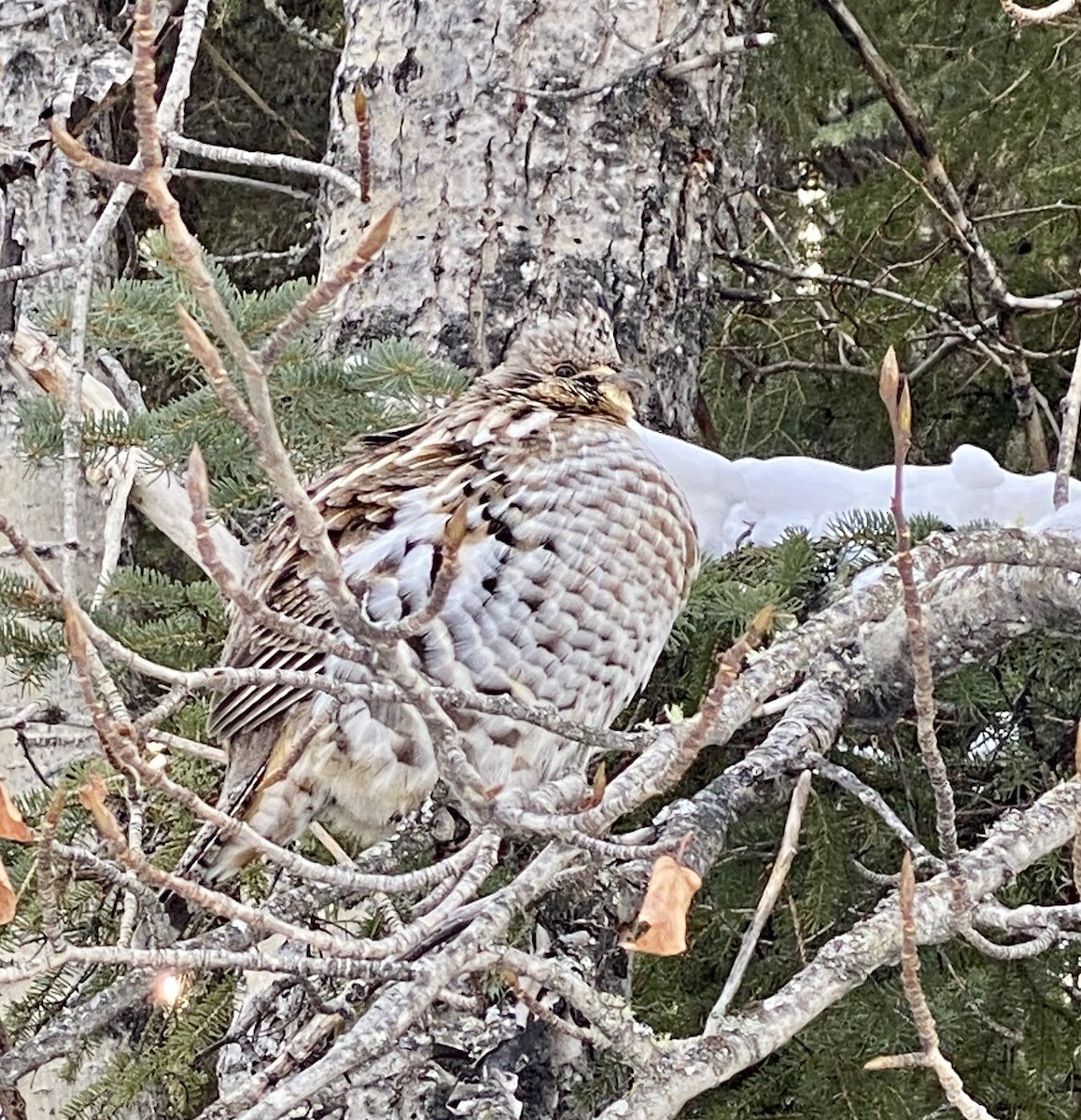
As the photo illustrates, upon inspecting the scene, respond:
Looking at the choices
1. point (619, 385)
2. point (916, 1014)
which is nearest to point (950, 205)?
point (619, 385)

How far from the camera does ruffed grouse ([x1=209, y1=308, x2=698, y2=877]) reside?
2391mm

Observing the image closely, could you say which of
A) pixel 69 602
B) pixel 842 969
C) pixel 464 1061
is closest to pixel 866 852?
pixel 464 1061

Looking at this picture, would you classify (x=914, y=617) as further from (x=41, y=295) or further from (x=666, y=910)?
(x=41, y=295)

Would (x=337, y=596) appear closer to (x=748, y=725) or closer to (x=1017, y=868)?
(x=1017, y=868)

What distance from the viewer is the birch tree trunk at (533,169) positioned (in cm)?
308

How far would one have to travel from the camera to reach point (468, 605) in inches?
93.4

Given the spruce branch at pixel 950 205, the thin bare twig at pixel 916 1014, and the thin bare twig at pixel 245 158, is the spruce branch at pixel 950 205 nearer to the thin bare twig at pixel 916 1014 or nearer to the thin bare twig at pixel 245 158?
the thin bare twig at pixel 245 158

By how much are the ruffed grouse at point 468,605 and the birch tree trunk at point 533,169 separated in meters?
0.57

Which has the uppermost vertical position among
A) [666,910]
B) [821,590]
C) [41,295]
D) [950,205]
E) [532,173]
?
[532,173]

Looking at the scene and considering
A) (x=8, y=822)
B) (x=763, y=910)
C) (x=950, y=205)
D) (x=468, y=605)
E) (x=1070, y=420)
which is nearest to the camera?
(x=8, y=822)

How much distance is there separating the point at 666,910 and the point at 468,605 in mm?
1007

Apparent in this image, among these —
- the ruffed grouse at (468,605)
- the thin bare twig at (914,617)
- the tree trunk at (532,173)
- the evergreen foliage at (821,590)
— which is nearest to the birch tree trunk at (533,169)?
the tree trunk at (532,173)

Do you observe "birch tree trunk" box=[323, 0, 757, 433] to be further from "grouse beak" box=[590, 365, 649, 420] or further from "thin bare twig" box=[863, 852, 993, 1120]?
"thin bare twig" box=[863, 852, 993, 1120]

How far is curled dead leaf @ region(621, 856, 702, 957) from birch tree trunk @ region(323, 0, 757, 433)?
173cm
